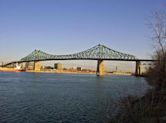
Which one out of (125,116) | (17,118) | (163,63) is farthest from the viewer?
(163,63)

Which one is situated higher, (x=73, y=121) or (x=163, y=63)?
(x=163, y=63)

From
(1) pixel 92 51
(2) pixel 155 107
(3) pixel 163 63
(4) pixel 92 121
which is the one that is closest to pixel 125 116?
(2) pixel 155 107

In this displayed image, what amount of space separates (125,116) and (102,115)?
4.05 metres

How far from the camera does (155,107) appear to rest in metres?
10.3

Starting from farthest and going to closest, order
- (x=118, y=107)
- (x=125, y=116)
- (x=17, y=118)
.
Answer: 1. (x=17, y=118)
2. (x=118, y=107)
3. (x=125, y=116)

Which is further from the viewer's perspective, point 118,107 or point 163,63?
point 163,63

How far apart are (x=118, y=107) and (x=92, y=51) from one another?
344 ft

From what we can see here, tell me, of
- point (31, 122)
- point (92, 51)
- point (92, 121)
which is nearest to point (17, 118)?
point (31, 122)

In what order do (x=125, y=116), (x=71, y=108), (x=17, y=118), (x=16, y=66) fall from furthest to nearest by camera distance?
1. (x=16, y=66)
2. (x=71, y=108)
3. (x=17, y=118)
4. (x=125, y=116)

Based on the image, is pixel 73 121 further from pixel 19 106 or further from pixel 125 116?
pixel 19 106

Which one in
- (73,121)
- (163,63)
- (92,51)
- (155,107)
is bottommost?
(73,121)

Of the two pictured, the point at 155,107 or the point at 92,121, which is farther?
the point at 92,121

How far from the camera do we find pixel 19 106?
16594 mm

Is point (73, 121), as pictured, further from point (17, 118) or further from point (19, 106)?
point (19, 106)
